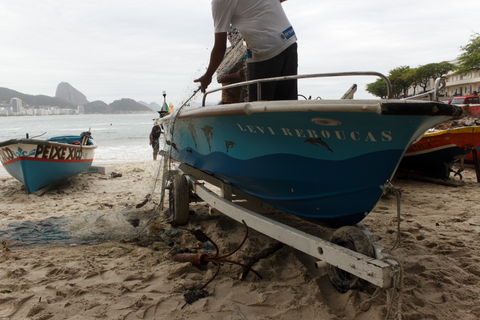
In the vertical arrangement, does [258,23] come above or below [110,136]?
above

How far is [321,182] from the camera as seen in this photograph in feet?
6.57

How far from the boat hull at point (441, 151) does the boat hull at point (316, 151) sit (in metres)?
4.24

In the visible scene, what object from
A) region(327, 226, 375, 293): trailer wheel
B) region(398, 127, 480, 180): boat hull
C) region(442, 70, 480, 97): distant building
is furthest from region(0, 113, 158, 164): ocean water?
region(442, 70, 480, 97): distant building

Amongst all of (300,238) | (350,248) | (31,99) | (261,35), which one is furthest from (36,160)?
(31,99)

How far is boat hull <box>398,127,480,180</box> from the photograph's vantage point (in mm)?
4992

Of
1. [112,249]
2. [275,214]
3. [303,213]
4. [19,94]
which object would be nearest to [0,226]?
[112,249]

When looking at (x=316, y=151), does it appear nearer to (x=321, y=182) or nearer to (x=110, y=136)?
(x=321, y=182)

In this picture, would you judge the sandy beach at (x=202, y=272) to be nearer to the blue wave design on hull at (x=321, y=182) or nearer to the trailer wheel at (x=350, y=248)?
the trailer wheel at (x=350, y=248)

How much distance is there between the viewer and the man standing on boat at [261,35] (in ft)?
7.96

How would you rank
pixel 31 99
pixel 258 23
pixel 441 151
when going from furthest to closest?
pixel 31 99, pixel 441 151, pixel 258 23

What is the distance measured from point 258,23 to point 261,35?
0.33 feet

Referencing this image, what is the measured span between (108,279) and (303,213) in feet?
5.18

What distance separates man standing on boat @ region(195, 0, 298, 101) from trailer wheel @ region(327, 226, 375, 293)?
1299 mm

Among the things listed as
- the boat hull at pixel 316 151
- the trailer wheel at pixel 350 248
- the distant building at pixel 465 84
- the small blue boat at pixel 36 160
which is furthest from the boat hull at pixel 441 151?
the distant building at pixel 465 84
